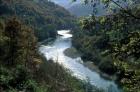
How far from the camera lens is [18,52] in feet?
204

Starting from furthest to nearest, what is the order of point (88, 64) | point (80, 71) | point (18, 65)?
point (88, 64) < point (80, 71) < point (18, 65)

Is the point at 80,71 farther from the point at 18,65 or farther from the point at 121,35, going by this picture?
the point at 121,35

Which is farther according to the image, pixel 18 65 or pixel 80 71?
pixel 80 71

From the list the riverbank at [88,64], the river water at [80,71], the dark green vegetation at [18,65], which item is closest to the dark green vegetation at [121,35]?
the dark green vegetation at [18,65]

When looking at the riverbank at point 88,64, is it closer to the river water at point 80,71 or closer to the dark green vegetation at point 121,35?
the river water at point 80,71

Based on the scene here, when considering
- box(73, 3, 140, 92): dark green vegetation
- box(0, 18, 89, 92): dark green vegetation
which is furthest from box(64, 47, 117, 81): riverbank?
box(73, 3, 140, 92): dark green vegetation

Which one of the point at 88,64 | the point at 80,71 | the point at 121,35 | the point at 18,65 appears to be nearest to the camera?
the point at 121,35

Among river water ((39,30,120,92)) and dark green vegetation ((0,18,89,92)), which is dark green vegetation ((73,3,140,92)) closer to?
dark green vegetation ((0,18,89,92))

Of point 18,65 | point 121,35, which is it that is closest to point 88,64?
point 18,65

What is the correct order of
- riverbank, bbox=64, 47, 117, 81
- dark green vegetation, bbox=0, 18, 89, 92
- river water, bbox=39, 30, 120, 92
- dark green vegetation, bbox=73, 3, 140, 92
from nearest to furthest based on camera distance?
dark green vegetation, bbox=73, 3, 140, 92 → dark green vegetation, bbox=0, 18, 89, 92 → river water, bbox=39, 30, 120, 92 → riverbank, bbox=64, 47, 117, 81

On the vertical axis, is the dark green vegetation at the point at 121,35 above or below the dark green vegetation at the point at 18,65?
above

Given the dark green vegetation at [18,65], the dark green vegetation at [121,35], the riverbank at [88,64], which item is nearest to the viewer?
the dark green vegetation at [121,35]

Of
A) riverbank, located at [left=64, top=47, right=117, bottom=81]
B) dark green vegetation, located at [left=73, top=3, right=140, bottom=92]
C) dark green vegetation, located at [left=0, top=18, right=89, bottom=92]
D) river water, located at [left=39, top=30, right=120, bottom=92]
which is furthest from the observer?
riverbank, located at [left=64, top=47, right=117, bottom=81]

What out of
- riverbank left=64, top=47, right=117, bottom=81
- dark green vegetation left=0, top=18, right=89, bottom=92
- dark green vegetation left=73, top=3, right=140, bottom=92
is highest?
dark green vegetation left=73, top=3, right=140, bottom=92
